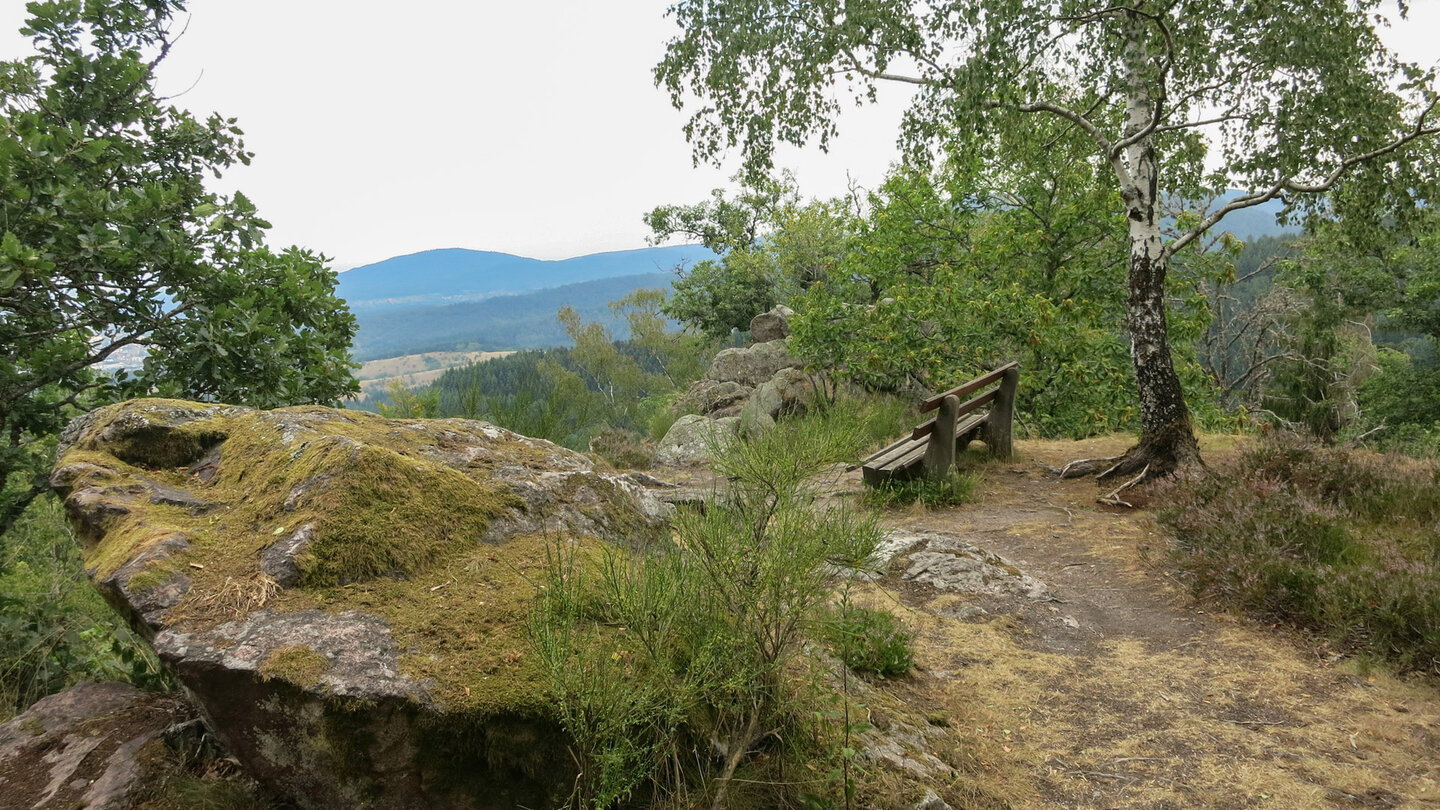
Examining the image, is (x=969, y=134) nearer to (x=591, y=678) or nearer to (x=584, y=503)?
(x=584, y=503)

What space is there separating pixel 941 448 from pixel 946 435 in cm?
19

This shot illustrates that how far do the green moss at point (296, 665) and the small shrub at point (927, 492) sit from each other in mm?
5866

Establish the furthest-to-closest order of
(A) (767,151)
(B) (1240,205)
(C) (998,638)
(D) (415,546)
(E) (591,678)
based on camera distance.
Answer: (A) (767,151), (B) (1240,205), (C) (998,638), (D) (415,546), (E) (591,678)

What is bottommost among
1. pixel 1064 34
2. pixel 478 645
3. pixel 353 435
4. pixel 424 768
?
pixel 424 768

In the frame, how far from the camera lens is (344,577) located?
231 cm

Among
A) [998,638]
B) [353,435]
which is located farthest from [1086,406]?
[353,435]

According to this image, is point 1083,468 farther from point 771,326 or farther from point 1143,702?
point 771,326

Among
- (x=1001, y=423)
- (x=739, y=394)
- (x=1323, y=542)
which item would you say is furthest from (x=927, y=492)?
(x=739, y=394)

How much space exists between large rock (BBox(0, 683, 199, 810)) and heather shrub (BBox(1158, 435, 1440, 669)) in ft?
17.7

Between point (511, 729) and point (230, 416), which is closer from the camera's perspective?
point (511, 729)

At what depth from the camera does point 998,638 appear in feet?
14.1

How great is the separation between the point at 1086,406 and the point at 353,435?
426 inches

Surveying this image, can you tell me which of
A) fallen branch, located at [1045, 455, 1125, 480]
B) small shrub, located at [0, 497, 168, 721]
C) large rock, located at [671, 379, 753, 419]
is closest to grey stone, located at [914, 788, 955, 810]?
small shrub, located at [0, 497, 168, 721]

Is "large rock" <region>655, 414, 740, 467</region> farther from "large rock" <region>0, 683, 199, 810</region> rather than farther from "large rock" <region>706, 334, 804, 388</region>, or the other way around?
"large rock" <region>0, 683, 199, 810</region>
